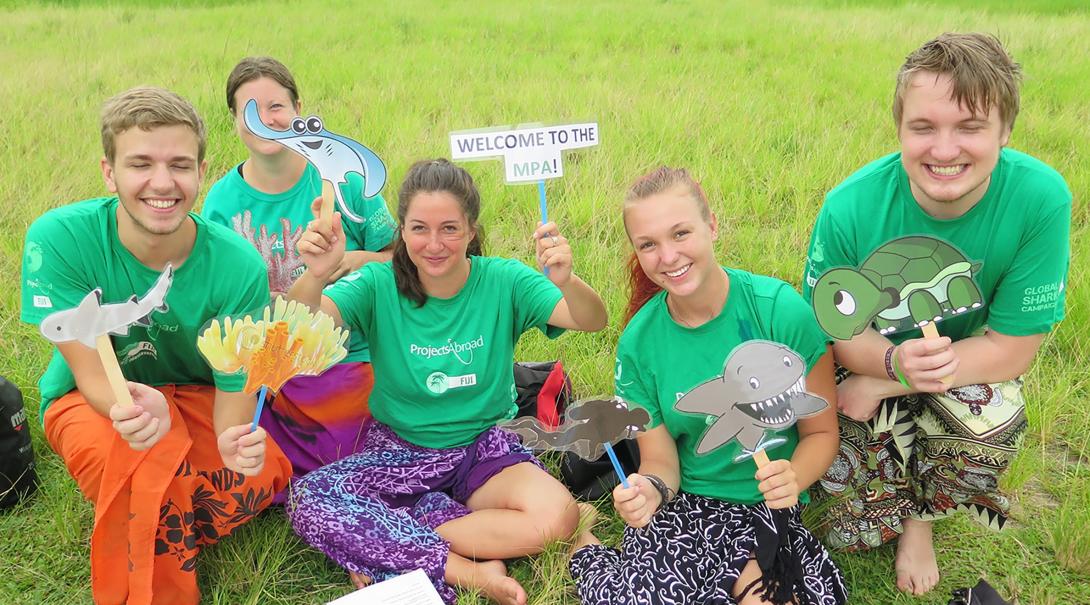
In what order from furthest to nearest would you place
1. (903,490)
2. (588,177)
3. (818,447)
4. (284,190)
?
(588,177) < (284,190) < (903,490) < (818,447)

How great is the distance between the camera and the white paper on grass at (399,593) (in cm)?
216

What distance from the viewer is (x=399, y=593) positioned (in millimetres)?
2207

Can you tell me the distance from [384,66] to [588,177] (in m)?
2.65

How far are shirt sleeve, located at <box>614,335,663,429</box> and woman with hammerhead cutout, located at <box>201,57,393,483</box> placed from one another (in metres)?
0.93

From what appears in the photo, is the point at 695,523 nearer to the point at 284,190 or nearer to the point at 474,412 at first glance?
the point at 474,412

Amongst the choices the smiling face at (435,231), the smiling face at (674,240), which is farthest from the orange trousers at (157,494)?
the smiling face at (674,240)

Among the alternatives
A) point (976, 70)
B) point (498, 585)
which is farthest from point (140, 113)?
point (976, 70)

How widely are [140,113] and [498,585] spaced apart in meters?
1.54

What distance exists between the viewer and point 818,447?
7.23ft

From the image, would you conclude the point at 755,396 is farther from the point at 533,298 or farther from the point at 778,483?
the point at 533,298

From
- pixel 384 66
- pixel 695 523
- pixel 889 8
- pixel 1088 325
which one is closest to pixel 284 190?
pixel 695 523

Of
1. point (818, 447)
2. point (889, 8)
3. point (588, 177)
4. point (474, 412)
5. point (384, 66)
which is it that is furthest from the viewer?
point (889, 8)

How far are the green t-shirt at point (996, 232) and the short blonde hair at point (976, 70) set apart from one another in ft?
0.63

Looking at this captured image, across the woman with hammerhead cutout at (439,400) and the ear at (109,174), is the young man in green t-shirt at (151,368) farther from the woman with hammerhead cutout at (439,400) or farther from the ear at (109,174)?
the woman with hammerhead cutout at (439,400)
